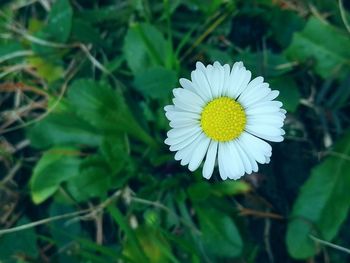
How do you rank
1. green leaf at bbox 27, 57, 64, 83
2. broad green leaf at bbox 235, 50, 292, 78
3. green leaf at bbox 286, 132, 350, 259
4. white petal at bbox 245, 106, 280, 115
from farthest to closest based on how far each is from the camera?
1. green leaf at bbox 27, 57, 64, 83
2. broad green leaf at bbox 235, 50, 292, 78
3. green leaf at bbox 286, 132, 350, 259
4. white petal at bbox 245, 106, 280, 115

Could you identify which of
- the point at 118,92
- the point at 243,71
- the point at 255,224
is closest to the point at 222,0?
the point at 118,92

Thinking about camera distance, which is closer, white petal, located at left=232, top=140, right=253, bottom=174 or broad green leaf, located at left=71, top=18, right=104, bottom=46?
white petal, located at left=232, top=140, right=253, bottom=174

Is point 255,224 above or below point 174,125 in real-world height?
below

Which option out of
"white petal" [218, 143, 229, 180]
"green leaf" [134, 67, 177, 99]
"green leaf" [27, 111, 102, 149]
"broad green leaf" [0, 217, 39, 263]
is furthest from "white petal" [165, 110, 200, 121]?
"broad green leaf" [0, 217, 39, 263]

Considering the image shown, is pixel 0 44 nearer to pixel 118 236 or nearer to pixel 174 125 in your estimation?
pixel 118 236

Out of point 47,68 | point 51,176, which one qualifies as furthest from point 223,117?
point 47,68

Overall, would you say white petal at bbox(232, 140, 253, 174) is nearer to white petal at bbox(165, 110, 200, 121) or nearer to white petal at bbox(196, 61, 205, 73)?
white petal at bbox(165, 110, 200, 121)

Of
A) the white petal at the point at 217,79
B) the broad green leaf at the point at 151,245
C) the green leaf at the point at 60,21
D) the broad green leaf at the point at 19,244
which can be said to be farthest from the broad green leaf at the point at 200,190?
the green leaf at the point at 60,21
